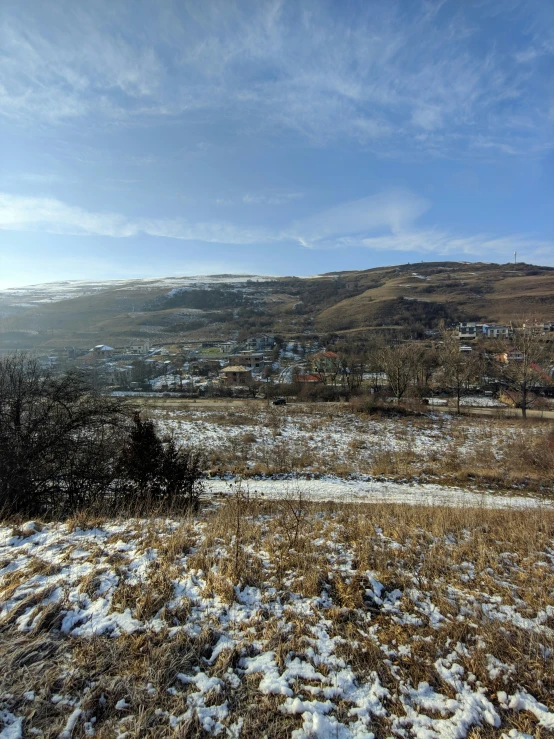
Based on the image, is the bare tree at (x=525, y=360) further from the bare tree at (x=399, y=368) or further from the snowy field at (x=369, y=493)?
the snowy field at (x=369, y=493)

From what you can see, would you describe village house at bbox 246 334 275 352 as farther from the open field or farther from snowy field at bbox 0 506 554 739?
snowy field at bbox 0 506 554 739

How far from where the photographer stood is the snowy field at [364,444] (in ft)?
47.3

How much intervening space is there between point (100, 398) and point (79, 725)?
9.94 metres

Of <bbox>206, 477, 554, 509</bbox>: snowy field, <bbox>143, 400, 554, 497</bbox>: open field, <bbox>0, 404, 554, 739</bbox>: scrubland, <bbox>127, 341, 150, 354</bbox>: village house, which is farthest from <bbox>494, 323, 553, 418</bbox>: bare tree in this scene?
<bbox>127, 341, 150, 354</bbox>: village house

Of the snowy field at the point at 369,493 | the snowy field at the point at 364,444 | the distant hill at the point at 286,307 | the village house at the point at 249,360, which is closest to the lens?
the snowy field at the point at 369,493

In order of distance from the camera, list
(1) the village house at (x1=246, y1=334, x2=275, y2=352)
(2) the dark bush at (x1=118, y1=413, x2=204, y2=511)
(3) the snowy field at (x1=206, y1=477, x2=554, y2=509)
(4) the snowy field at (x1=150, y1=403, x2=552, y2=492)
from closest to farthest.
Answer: (2) the dark bush at (x1=118, y1=413, x2=204, y2=511), (3) the snowy field at (x1=206, y1=477, x2=554, y2=509), (4) the snowy field at (x1=150, y1=403, x2=552, y2=492), (1) the village house at (x1=246, y1=334, x2=275, y2=352)

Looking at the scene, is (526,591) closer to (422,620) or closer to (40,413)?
(422,620)

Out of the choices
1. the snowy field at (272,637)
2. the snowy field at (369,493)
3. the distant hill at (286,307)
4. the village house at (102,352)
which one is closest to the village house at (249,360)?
the village house at (102,352)

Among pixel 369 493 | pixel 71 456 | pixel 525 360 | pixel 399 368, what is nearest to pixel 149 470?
pixel 71 456

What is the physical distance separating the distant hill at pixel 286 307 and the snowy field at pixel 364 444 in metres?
62.1

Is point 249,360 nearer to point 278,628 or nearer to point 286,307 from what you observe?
point 278,628

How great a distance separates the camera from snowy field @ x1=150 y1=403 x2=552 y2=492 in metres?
14.4

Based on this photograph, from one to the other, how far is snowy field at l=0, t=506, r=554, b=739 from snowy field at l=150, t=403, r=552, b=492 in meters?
9.80

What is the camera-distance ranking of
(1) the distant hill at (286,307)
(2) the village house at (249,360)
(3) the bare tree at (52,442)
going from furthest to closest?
(1) the distant hill at (286,307), (2) the village house at (249,360), (3) the bare tree at (52,442)
